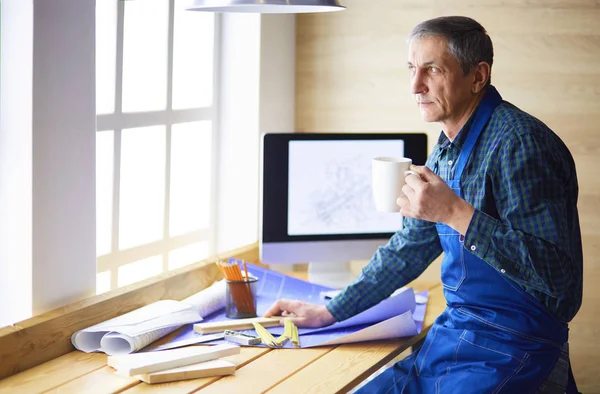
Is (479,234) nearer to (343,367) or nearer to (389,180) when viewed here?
(389,180)

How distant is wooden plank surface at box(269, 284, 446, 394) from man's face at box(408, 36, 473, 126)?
59 centimetres

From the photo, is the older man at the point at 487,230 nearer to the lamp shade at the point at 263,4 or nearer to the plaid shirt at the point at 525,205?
the plaid shirt at the point at 525,205

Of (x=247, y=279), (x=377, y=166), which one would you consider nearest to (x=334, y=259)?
(x=247, y=279)

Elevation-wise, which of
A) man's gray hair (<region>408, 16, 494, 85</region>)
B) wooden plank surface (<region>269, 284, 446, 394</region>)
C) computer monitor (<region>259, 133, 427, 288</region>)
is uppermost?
man's gray hair (<region>408, 16, 494, 85</region>)

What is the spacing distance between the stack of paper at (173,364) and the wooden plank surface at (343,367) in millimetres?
159

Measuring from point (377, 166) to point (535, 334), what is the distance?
0.51 metres

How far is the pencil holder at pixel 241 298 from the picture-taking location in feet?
8.00

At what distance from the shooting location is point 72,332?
2.19 m

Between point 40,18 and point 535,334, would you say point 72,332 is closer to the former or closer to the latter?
point 40,18

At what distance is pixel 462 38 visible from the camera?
6.84ft

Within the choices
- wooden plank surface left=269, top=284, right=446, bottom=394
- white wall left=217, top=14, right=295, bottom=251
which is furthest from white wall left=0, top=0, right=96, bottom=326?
white wall left=217, top=14, right=295, bottom=251

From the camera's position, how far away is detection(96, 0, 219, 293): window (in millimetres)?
2739

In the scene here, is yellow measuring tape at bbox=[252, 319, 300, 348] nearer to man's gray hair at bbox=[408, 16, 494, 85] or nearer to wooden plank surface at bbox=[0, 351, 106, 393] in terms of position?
wooden plank surface at bbox=[0, 351, 106, 393]

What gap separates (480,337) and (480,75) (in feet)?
2.00
